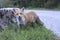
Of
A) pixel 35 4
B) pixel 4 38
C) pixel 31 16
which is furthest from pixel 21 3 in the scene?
pixel 4 38

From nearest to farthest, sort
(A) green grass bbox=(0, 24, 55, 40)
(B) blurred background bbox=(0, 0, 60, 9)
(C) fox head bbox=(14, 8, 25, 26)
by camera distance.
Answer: (A) green grass bbox=(0, 24, 55, 40) < (C) fox head bbox=(14, 8, 25, 26) < (B) blurred background bbox=(0, 0, 60, 9)

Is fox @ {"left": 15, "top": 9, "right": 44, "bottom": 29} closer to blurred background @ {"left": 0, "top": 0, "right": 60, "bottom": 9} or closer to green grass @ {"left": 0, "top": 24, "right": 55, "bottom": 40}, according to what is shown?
green grass @ {"left": 0, "top": 24, "right": 55, "bottom": 40}

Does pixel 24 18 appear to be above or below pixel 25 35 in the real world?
above

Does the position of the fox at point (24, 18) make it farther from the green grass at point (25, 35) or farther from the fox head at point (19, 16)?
the green grass at point (25, 35)

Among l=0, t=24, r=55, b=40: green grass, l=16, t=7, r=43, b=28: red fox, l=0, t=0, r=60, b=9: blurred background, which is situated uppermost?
l=16, t=7, r=43, b=28: red fox

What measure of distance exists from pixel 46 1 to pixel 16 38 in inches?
1197

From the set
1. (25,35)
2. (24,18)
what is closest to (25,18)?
(24,18)

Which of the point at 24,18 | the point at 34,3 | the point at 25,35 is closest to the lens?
the point at 25,35

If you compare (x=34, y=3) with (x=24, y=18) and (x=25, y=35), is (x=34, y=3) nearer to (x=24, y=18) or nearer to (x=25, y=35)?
(x=24, y=18)

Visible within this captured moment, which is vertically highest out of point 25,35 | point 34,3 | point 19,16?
point 19,16

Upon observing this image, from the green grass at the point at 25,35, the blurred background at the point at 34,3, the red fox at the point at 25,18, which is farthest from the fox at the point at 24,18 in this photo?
the blurred background at the point at 34,3

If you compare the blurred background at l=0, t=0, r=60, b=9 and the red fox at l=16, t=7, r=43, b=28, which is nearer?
the red fox at l=16, t=7, r=43, b=28

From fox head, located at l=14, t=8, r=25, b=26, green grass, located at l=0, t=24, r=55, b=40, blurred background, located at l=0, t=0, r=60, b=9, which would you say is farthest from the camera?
blurred background, located at l=0, t=0, r=60, b=9

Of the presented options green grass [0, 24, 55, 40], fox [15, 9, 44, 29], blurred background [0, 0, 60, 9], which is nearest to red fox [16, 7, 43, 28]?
fox [15, 9, 44, 29]
